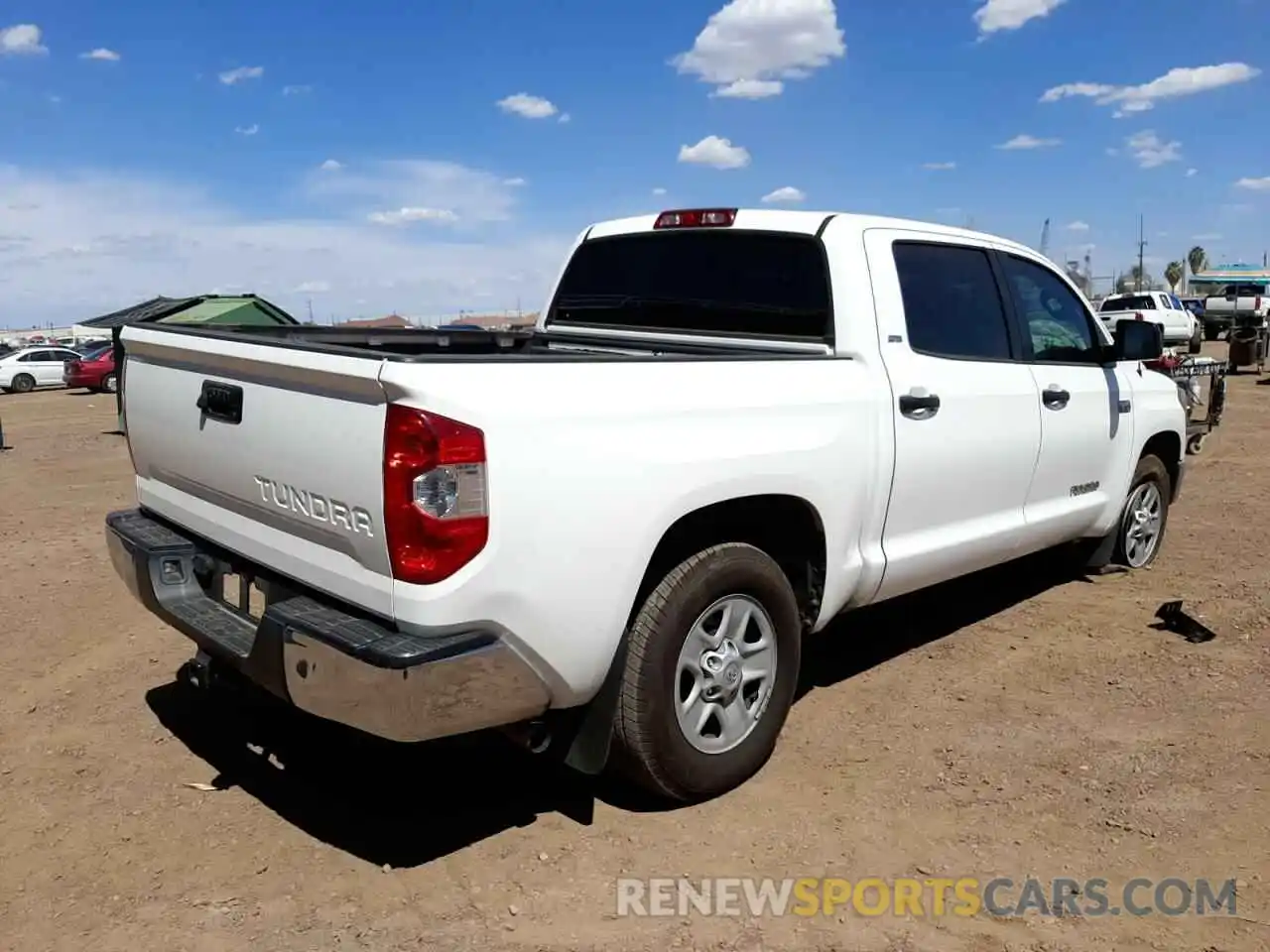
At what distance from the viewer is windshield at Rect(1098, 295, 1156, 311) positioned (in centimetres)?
3023

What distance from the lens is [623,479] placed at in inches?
116

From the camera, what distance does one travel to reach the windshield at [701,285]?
410 centimetres

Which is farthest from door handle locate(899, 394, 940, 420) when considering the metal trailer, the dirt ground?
the metal trailer

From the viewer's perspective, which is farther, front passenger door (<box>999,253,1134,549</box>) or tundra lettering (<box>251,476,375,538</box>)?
front passenger door (<box>999,253,1134,549</box>)

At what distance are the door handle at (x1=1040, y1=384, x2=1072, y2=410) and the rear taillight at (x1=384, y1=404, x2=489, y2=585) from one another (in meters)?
3.23

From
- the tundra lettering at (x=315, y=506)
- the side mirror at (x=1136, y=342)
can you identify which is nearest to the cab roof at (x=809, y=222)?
the side mirror at (x=1136, y=342)

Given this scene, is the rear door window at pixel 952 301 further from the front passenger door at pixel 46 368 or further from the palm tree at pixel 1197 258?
the palm tree at pixel 1197 258

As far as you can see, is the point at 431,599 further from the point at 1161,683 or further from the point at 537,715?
the point at 1161,683

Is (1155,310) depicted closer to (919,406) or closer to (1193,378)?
(1193,378)

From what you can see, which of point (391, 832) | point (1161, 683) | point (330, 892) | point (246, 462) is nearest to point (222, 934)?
point (330, 892)

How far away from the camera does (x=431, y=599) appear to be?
2654mm

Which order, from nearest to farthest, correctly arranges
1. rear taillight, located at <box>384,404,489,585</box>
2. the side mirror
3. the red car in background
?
rear taillight, located at <box>384,404,489,585</box> → the side mirror → the red car in background

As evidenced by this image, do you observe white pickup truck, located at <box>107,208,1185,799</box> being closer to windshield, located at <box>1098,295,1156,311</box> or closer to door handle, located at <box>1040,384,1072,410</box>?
door handle, located at <box>1040,384,1072,410</box>
